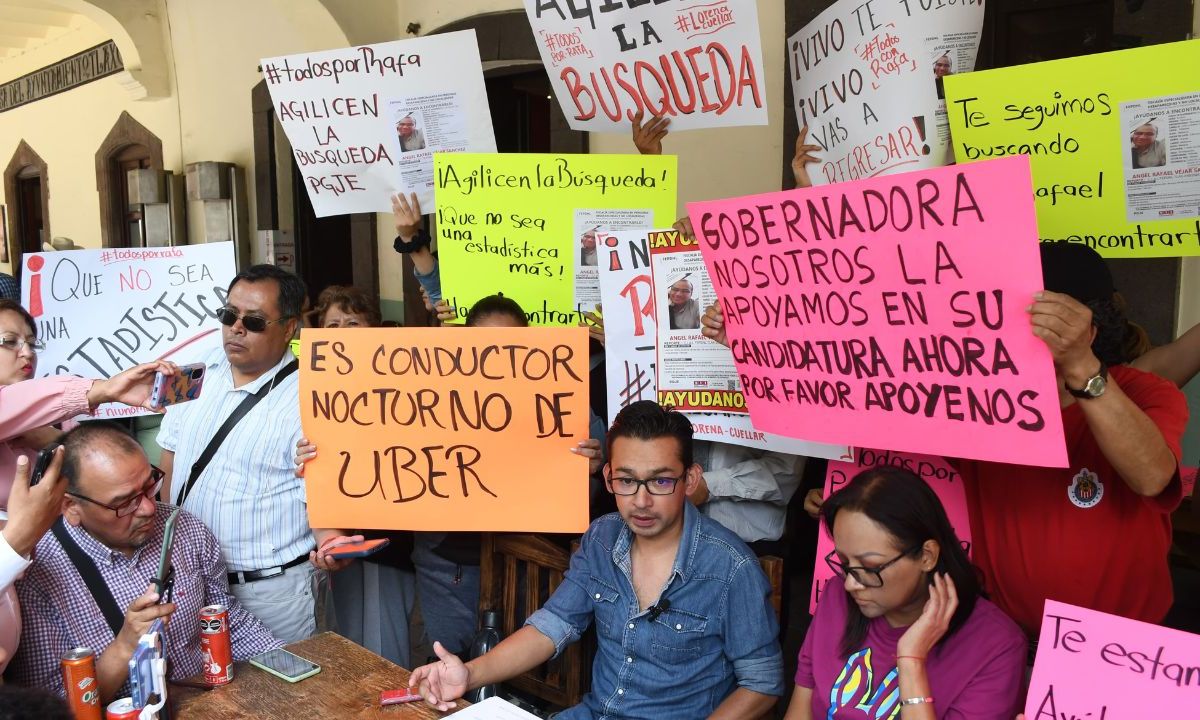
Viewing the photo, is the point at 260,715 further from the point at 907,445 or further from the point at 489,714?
the point at 907,445

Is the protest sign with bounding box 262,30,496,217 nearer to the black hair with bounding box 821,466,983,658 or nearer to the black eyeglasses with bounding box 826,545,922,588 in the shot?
the black hair with bounding box 821,466,983,658

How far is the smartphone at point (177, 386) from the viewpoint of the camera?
2414mm

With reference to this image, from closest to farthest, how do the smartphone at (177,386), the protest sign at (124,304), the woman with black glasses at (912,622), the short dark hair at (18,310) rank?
the woman with black glasses at (912,622), the smartphone at (177,386), the short dark hair at (18,310), the protest sign at (124,304)

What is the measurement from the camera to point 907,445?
6.64ft

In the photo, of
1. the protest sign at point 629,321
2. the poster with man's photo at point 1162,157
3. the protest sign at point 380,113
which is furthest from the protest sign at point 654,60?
the poster with man's photo at point 1162,157

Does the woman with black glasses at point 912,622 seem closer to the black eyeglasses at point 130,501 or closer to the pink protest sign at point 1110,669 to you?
the pink protest sign at point 1110,669

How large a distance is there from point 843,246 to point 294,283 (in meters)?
1.81

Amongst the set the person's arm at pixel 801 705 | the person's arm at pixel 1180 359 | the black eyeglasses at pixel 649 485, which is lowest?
the person's arm at pixel 801 705

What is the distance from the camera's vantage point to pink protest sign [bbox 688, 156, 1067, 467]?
177 centimetres

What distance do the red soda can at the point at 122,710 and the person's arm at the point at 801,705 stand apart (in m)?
1.39

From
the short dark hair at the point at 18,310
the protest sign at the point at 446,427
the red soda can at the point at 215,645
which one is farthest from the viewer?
the short dark hair at the point at 18,310

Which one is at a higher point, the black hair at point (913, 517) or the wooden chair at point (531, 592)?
the black hair at point (913, 517)

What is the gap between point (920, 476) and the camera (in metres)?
2.27

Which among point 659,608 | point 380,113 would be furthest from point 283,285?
point 659,608
